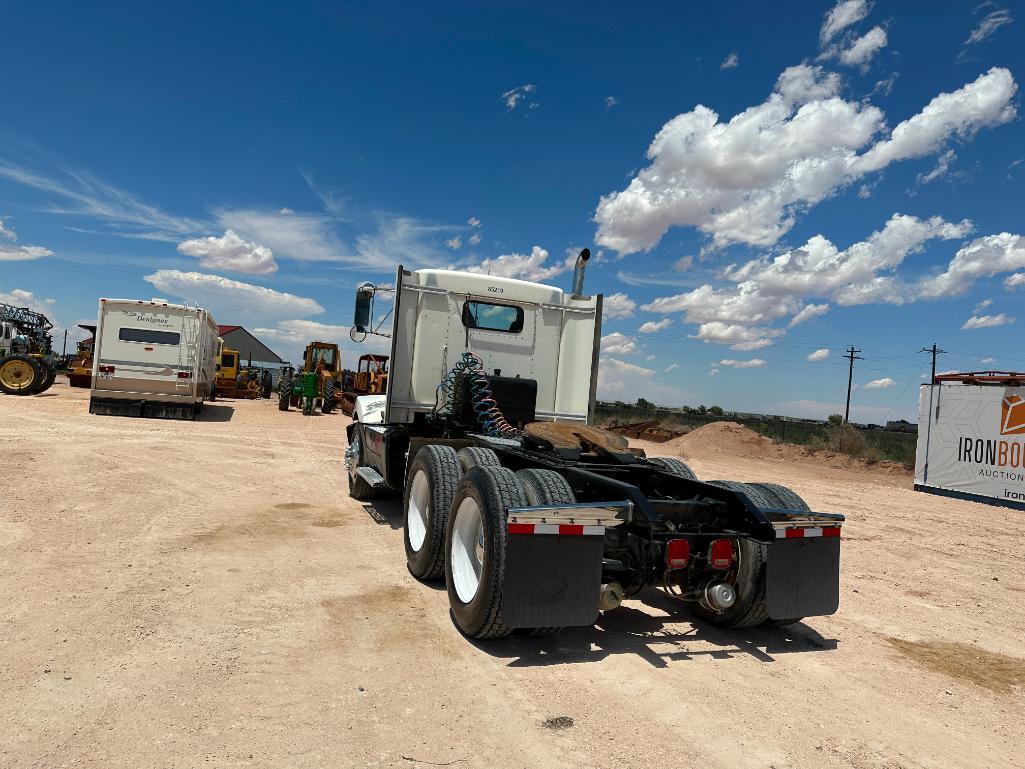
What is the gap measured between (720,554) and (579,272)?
14.8ft

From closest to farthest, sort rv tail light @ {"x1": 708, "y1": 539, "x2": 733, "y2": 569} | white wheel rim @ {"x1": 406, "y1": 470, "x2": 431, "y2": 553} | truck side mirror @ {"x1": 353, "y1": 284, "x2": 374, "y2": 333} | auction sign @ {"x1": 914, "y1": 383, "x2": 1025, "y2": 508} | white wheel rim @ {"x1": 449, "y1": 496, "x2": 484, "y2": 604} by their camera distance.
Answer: rv tail light @ {"x1": 708, "y1": 539, "x2": 733, "y2": 569} < white wheel rim @ {"x1": 449, "y1": 496, "x2": 484, "y2": 604} < white wheel rim @ {"x1": 406, "y1": 470, "x2": 431, "y2": 553} < truck side mirror @ {"x1": 353, "y1": 284, "x2": 374, "y2": 333} < auction sign @ {"x1": 914, "y1": 383, "x2": 1025, "y2": 508}

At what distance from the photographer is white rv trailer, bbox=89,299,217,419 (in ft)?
56.7

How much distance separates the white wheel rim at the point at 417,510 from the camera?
18.0 ft

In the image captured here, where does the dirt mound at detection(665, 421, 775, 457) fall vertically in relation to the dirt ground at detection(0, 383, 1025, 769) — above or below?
above

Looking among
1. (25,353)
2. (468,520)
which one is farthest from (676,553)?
(25,353)

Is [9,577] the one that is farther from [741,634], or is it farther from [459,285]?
[741,634]

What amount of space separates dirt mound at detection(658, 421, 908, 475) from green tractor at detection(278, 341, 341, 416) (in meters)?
13.3

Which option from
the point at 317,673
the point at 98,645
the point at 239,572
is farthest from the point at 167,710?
the point at 239,572

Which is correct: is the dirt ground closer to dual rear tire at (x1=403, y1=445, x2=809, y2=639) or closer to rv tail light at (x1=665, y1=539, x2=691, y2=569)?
dual rear tire at (x1=403, y1=445, x2=809, y2=639)

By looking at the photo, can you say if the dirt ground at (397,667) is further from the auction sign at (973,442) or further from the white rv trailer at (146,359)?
the white rv trailer at (146,359)

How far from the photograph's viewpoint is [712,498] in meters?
4.59

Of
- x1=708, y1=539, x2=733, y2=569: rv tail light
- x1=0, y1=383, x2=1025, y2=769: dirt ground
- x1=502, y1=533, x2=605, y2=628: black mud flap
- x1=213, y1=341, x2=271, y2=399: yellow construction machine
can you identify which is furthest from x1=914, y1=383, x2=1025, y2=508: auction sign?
x1=213, y1=341, x2=271, y2=399: yellow construction machine

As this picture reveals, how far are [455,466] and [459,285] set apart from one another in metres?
2.74

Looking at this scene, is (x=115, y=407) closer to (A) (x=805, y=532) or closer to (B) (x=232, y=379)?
(B) (x=232, y=379)
